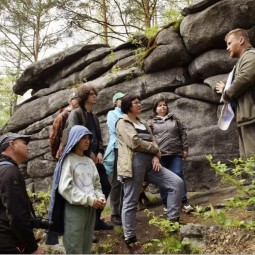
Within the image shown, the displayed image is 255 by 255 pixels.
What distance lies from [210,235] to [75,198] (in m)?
1.89

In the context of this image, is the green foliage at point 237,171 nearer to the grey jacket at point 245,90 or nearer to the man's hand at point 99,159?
the grey jacket at point 245,90

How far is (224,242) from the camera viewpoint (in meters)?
4.29

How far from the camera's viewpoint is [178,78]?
9750mm

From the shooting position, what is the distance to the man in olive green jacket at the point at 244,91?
479 cm

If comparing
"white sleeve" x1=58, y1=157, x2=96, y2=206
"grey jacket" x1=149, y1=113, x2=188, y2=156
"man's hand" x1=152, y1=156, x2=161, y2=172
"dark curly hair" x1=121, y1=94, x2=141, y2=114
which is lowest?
"white sleeve" x1=58, y1=157, x2=96, y2=206

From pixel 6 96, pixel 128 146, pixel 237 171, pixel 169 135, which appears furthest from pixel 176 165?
pixel 6 96

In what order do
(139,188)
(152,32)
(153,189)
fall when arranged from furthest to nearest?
(152,32) → (153,189) → (139,188)

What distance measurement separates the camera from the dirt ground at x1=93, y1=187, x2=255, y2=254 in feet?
13.5

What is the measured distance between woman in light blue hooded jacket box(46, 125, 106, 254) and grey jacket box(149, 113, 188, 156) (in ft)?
7.14

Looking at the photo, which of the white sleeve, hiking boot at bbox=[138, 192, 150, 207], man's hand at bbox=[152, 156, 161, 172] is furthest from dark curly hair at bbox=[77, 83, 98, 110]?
hiking boot at bbox=[138, 192, 150, 207]

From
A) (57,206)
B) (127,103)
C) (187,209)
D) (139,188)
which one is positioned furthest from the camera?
(187,209)

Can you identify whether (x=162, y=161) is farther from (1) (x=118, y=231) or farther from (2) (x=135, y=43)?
(2) (x=135, y=43)

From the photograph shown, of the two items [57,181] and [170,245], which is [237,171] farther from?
[57,181]

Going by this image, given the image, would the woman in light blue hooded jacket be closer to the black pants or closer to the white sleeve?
the white sleeve
